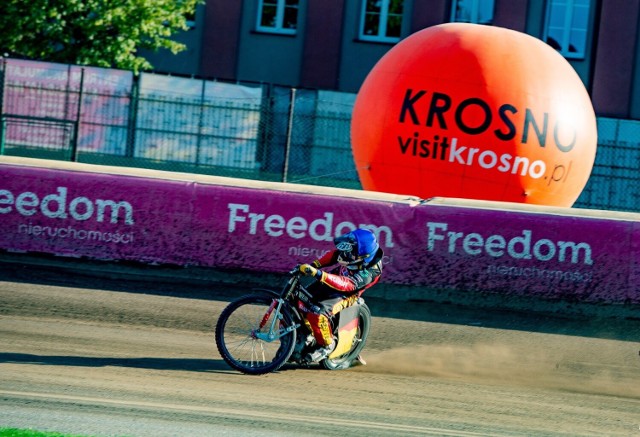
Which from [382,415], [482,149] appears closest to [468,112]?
[482,149]

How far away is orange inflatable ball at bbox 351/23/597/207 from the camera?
14.1m

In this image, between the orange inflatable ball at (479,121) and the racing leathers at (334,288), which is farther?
the orange inflatable ball at (479,121)

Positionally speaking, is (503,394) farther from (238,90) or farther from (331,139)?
(238,90)

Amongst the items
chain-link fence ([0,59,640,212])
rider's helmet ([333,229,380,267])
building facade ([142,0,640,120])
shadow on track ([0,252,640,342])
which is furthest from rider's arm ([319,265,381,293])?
building facade ([142,0,640,120])

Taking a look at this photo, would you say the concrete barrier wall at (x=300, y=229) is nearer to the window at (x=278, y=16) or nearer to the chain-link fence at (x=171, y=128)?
the chain-link fence at (x=171, y=128)

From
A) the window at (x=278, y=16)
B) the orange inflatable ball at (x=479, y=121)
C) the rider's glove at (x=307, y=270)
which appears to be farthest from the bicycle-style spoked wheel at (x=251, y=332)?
the window at (x=278, y=16)

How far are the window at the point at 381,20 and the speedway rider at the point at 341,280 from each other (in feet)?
76.0

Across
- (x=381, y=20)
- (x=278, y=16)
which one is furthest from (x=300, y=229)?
(x=278, y=16)

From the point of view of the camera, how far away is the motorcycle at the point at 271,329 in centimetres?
862

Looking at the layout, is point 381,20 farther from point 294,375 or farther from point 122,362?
point 122,362

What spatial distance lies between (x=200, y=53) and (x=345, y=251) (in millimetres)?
24431

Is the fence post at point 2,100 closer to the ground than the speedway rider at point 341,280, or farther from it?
farther from it

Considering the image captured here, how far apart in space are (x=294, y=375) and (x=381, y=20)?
24.0 m

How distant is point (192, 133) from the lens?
77.8ft
